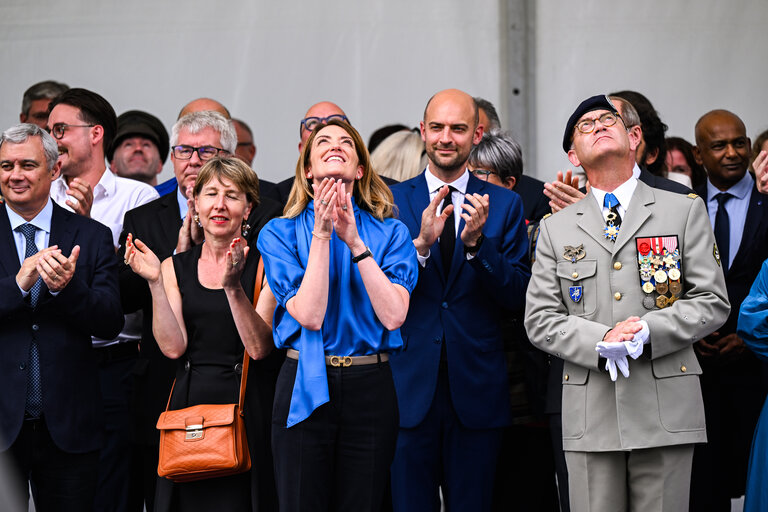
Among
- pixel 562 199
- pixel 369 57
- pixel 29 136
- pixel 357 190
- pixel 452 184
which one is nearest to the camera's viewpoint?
pixel 357 190

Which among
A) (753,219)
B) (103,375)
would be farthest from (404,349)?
(753,219)

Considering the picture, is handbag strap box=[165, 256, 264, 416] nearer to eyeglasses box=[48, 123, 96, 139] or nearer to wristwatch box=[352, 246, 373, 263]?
wristwatch box=[352, 246, 373, 263]

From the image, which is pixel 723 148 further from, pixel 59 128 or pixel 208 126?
pixel 59 128

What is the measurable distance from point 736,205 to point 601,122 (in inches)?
63.1

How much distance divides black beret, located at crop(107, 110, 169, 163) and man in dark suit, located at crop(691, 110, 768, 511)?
3.42 metres

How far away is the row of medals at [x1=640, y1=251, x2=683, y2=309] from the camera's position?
3590 mm

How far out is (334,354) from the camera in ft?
11.4

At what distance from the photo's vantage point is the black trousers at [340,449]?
11.2ft

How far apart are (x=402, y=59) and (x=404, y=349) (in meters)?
2.99

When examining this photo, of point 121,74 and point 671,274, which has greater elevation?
point 121,74

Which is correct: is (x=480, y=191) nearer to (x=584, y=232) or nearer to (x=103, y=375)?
(x=584, y=232)

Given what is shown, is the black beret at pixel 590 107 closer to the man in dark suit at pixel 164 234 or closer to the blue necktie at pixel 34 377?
the man in dark suit at pixel 164 234

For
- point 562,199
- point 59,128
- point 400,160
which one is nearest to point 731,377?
point 562,199

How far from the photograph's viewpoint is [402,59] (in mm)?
6703
